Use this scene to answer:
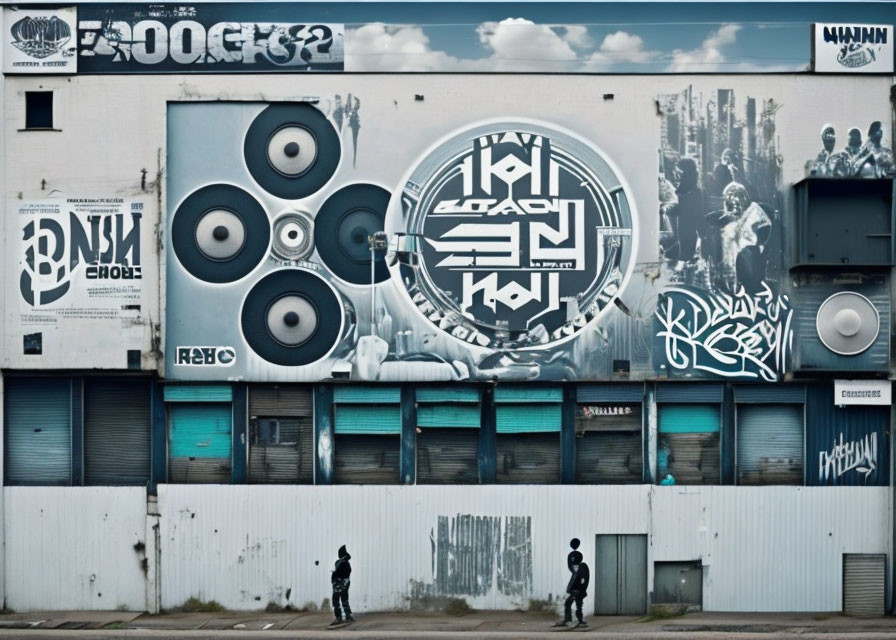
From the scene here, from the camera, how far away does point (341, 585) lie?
20.5 meters

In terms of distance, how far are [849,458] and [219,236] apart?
13229mm

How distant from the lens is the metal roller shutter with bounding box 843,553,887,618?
2125cm

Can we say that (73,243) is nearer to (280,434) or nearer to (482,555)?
(280,434)

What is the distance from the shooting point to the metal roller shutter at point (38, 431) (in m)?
21.9

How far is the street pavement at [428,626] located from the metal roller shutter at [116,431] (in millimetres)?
2758

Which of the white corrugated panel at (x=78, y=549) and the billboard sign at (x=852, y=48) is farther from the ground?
the billboard sign at (x=852, y=48)

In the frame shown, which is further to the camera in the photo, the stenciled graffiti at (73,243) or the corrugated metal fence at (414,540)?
the stenciled graffiti at (73,243)

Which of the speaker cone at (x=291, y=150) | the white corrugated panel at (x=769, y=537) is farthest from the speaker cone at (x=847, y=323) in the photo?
the speaker cone at (x=291, y=150)

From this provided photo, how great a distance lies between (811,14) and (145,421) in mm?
15578

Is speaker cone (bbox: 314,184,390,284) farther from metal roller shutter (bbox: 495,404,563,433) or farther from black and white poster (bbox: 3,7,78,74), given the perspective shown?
black and white poster (bbox: 3,7,78,74)

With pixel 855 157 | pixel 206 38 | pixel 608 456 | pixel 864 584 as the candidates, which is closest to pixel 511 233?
pixel 608 456

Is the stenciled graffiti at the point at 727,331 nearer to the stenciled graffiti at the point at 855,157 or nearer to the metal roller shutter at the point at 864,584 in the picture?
the stenciled graffiti at the point at 855,157

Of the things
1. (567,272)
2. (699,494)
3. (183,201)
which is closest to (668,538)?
(699,494)

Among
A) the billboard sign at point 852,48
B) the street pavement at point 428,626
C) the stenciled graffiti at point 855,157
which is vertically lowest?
the street pavement at point 428,626
